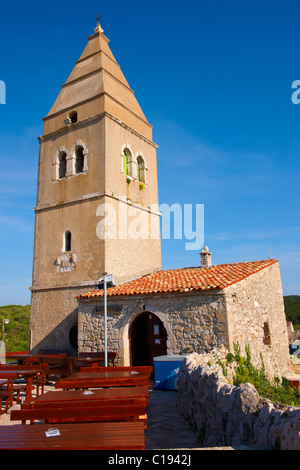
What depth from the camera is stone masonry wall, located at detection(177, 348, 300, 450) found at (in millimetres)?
3145

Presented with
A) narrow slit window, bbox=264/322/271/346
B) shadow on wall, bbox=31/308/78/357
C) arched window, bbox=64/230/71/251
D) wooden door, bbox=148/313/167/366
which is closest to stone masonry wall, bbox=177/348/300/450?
wooden door, bbox=148/313/167/366

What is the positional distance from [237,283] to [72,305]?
23.8 feet

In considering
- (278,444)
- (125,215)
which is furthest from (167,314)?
(278,444)

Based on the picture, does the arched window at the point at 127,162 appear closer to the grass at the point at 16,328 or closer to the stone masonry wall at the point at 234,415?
the stone masonry wall at the point at 234,415

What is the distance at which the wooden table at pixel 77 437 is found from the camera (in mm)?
3008

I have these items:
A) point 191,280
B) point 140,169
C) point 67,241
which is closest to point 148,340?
point 191,280

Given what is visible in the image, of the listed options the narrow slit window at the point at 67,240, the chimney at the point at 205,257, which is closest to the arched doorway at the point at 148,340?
the chimney at the point at 205,257

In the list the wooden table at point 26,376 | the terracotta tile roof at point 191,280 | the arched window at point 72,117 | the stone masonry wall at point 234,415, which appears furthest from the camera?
the arched window at point 72,117

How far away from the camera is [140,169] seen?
1812 cm

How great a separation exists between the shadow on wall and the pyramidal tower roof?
9.44 meters

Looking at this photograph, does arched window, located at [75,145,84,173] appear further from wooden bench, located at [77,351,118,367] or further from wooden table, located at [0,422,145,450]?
wooden table, located at [0,422,145,450]

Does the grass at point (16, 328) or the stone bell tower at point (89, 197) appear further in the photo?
the grass at point (16, 328)

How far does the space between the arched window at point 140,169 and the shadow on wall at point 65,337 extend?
7.43m

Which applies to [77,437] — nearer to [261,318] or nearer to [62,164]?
[261,318]
